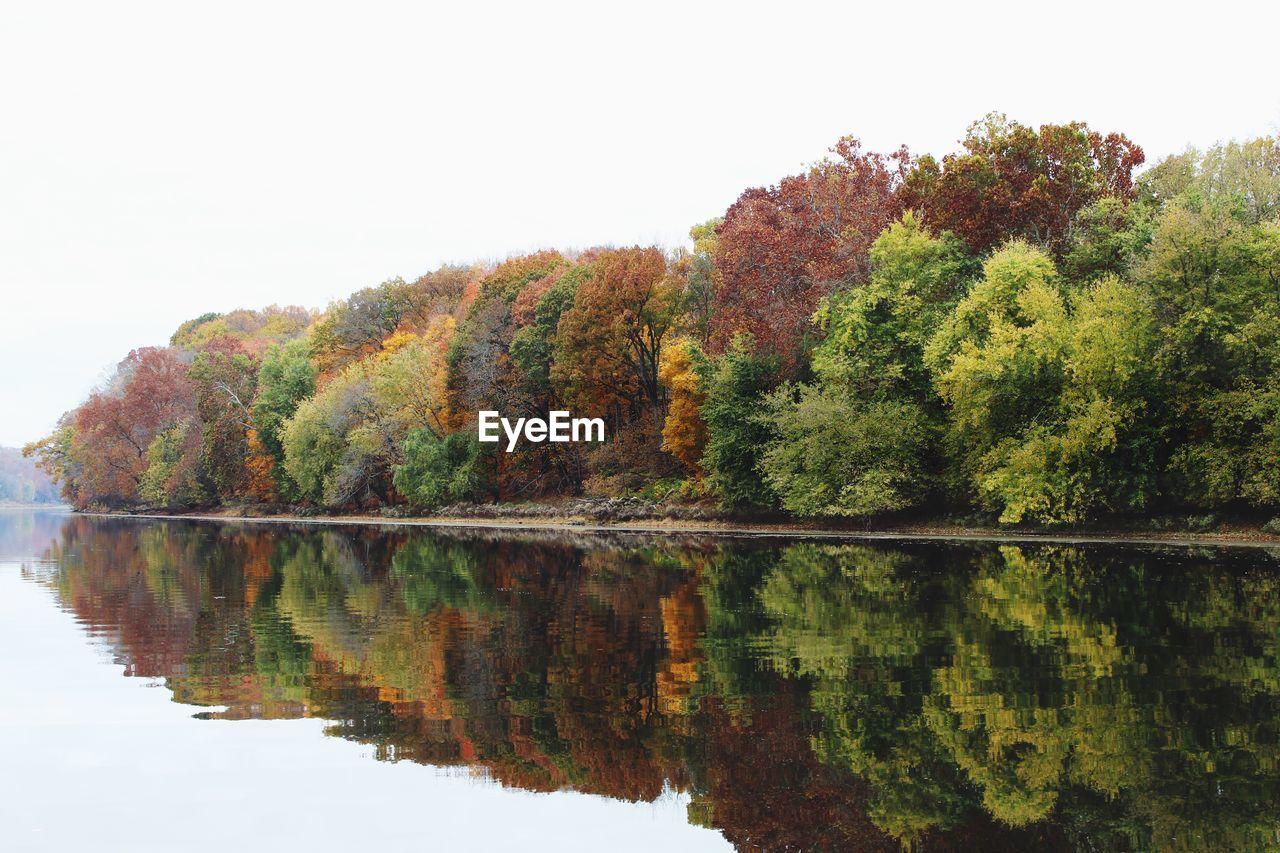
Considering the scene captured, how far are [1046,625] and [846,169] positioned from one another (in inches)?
1560

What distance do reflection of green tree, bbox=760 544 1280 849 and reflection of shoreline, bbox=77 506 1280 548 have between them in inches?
501

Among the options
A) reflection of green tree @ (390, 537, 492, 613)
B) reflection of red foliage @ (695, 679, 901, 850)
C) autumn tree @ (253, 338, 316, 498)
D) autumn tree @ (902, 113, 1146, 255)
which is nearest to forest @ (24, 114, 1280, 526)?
autumn tree @ (902, 113, 1146, 255)

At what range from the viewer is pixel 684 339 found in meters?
53.2

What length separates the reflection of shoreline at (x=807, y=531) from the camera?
109 feet

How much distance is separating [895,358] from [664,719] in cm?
3405

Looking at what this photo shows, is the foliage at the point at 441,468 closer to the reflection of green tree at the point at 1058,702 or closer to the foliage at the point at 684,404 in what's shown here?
the foliage at the point at 684,404

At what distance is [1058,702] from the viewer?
10992 millimetres

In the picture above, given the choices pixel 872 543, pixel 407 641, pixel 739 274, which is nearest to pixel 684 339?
pixel 739 274

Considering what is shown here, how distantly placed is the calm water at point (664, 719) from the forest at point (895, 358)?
43.0ft

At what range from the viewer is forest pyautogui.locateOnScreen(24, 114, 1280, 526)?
34375 mm

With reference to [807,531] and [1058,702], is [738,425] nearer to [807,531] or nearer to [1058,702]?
[807,531]

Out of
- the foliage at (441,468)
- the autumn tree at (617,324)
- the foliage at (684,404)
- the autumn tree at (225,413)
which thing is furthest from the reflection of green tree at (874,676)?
the autumn tree at (225,413)

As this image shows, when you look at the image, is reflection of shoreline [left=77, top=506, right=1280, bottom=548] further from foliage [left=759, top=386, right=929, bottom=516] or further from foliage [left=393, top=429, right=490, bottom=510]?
foliage [left=393, top=429, right=490, bottom=510]

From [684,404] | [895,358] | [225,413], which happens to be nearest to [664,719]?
[895,358]
